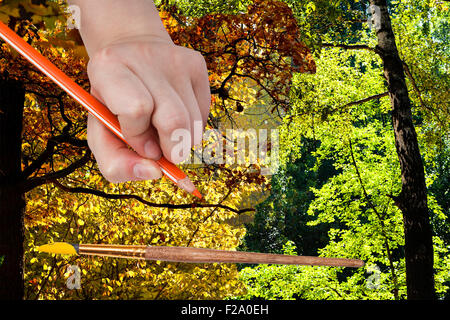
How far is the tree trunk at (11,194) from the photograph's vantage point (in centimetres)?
548

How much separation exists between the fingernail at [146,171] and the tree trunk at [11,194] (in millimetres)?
5056

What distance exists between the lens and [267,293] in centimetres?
1898

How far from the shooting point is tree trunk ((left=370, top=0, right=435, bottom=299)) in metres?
6.72

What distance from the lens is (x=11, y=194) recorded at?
5.66m

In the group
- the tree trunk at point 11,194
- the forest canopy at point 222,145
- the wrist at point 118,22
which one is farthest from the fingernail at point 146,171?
the tree trunk at point 11,194

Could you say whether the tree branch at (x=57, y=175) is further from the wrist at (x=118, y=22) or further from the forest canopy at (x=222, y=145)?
the wrist at (x=118, y=22)

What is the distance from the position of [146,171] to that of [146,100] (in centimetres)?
18
